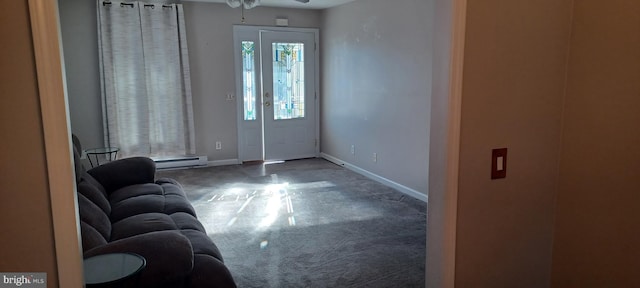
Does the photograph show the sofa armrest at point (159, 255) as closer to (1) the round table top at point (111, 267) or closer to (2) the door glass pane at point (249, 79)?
(1) the round table top at point (111, 267)

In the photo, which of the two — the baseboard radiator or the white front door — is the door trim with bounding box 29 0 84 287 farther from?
the white front door

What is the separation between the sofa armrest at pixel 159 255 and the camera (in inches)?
67.9

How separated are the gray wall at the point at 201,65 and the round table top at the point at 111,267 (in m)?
4.50

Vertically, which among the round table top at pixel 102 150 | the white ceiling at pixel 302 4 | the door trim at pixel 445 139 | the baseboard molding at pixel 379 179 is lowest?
the baseboard molding at pixel 379 179

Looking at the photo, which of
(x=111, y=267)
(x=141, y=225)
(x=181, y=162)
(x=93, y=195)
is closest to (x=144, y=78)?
(x=181, y=162)

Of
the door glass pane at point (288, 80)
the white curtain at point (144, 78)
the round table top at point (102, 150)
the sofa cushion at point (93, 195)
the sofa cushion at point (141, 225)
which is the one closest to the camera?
the sofa cushion at point (141, 225)

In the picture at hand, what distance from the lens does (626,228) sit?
1.40m

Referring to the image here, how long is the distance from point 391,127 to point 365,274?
2.48 meters

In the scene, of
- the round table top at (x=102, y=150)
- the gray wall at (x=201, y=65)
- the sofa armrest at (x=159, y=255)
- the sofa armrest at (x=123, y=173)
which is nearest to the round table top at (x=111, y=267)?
the sofa armrest at (x=159, y=255)

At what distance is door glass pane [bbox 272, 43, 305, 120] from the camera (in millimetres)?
6539

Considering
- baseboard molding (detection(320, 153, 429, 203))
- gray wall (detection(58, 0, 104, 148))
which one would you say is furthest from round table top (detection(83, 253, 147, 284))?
gray wall (detection(58, 0, 104, 148))

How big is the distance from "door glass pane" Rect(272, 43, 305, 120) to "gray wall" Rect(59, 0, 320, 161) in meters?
0.39

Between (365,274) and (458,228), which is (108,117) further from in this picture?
(458,228)

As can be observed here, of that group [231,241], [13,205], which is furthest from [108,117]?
[13,205]
